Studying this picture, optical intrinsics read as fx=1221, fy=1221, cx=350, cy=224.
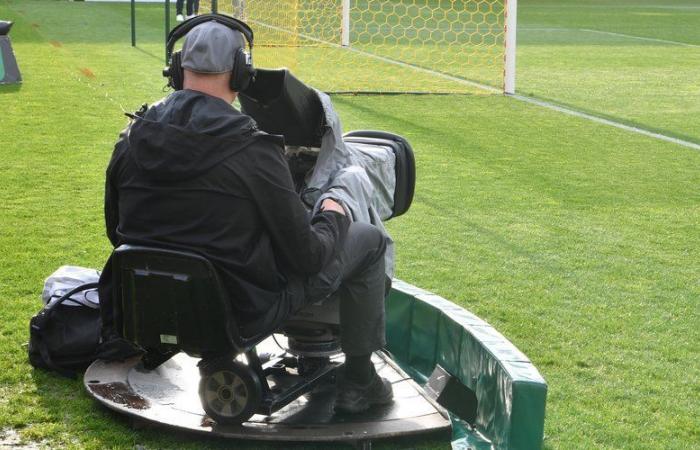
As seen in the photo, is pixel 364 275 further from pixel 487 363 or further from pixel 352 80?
pixel 352 80

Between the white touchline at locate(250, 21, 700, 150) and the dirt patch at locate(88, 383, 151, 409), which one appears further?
the white touchline at locate(250, 21, 700, 150)

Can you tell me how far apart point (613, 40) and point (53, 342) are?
19.3 meters

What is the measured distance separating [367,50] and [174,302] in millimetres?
16010

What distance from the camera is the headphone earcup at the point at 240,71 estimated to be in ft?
12.7

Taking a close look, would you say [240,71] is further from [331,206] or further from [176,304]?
[176,304]

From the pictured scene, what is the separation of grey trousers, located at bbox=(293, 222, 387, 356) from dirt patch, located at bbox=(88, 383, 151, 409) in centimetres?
74

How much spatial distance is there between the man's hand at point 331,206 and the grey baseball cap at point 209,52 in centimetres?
57

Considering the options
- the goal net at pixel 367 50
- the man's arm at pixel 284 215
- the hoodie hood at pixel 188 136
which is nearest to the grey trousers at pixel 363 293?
the man's arm at pixel 284 215

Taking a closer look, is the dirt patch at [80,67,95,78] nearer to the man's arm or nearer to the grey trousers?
the grey trousers

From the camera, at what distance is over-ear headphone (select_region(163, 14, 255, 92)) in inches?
152

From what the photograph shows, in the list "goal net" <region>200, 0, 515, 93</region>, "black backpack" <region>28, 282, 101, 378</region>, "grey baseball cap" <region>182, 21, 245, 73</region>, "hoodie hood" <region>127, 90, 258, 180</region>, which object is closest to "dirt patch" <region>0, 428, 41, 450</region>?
"black backpack" <region>28, 282, 101, 378</region>

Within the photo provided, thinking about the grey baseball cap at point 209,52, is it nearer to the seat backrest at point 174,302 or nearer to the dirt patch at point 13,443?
the seat backrest at point 174,302

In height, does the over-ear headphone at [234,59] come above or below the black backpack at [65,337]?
above

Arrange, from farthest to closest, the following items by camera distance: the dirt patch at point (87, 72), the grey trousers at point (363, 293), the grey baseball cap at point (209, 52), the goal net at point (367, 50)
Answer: the goal net at point (367, 50), the dirt patch at point (87, 72), the grey trousers at point (363, 293), the grey baseball cap at point (209, 52)
